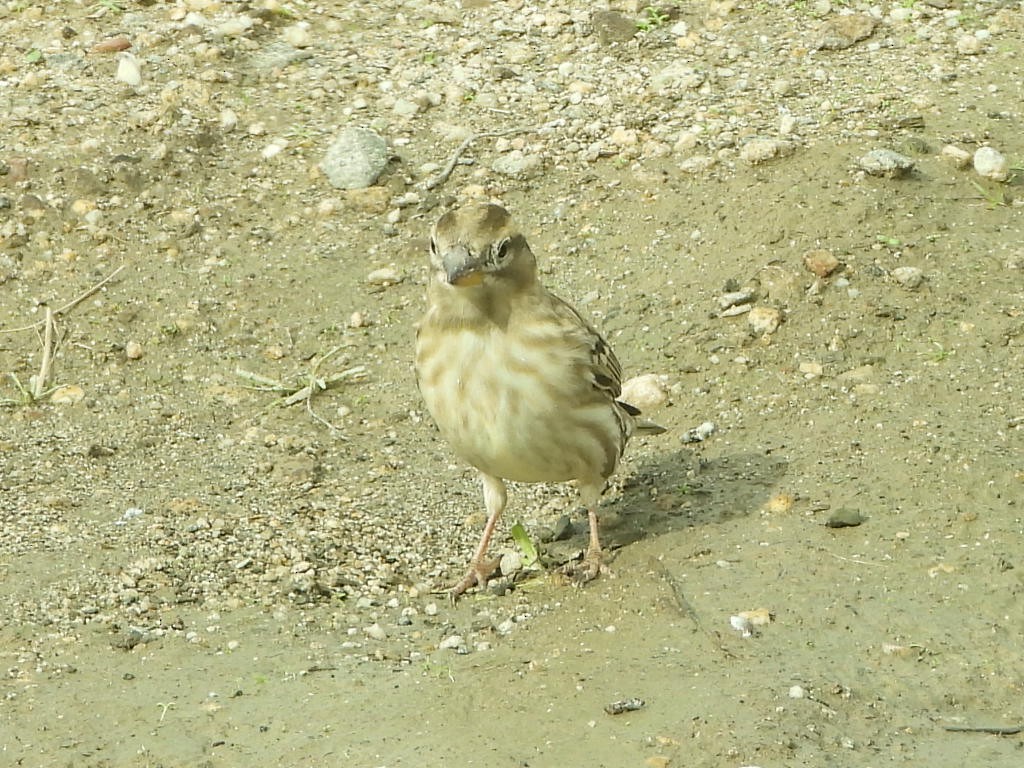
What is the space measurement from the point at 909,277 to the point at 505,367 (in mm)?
2527

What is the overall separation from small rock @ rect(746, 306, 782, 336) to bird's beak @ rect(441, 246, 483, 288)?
2248 millimetres

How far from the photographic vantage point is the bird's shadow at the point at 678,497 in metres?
6.25

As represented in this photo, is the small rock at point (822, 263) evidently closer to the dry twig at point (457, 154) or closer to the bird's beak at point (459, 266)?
the dry twig at point (457, 154)

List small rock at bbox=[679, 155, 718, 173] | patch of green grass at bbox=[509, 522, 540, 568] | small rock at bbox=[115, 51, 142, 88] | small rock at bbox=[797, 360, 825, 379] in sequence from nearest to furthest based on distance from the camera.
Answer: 1. patch of green grass at bbox=[509, 522, 540, 568]
2. small rock at bbox=[797, 360, 825, 379]
3. small rock at bbox=[679, 155, 718, 173]
4. small rock at bbox=[115, 51, 142, 88]

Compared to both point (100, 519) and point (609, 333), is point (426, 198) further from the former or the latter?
point (100, 519)

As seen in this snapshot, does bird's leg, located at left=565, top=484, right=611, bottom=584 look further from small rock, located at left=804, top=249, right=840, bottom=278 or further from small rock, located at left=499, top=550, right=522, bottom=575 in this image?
small rock, located at left=804, top=249, right=840, bottom=278

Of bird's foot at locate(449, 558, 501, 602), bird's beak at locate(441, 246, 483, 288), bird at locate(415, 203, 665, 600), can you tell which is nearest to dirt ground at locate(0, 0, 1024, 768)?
bird's foot at locate(449, 558, 501, 602)

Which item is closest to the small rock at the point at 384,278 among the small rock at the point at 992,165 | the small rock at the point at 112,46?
the small rock at the point at 112,46

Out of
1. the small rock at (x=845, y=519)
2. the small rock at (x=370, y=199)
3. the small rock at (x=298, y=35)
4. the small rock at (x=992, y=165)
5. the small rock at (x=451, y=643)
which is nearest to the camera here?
the small rock at (x=451, y=643)

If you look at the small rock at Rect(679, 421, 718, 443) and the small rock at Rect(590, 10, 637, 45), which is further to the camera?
the small rock at Rect(590, 10, 637, 45)

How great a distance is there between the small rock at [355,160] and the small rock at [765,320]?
99.2 inches

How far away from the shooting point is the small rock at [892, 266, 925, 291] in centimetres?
726

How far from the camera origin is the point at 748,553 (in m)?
5.78

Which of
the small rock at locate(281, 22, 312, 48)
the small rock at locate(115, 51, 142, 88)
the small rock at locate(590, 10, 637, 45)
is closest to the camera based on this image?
the small rock at locate(115, 51, 142, 88)
